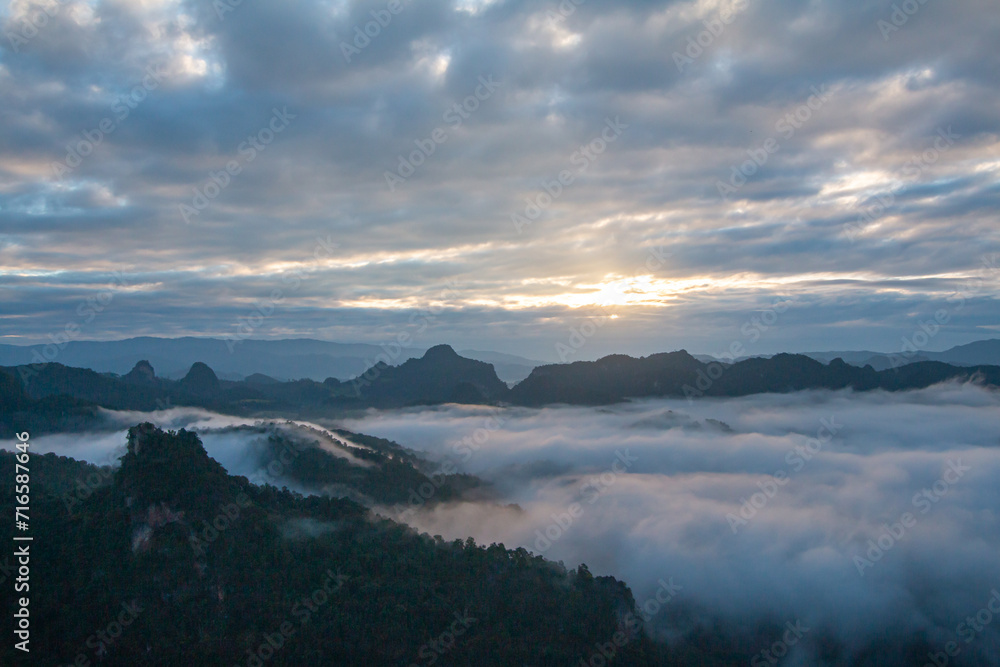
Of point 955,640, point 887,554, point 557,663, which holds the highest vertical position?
point 557,663

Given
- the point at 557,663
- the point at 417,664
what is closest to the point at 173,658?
the point at 417,664

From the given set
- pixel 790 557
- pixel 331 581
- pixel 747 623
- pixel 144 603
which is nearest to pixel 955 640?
pixel 790 557

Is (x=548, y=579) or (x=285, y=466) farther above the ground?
(x=285, y=466)

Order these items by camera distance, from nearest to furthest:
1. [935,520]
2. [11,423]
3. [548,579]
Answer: [548,579] → [935,520] → [11,423]

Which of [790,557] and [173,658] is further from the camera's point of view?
[790,557]

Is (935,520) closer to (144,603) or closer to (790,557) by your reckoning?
(790,557)

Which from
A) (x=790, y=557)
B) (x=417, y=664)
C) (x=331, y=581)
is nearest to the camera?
(x=417, y=664)
